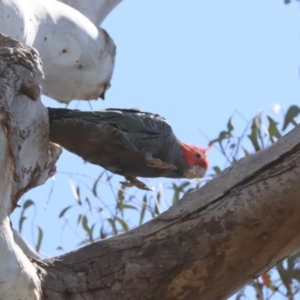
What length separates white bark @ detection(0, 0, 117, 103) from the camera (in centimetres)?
269

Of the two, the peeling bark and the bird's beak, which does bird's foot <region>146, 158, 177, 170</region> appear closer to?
the bird's beak

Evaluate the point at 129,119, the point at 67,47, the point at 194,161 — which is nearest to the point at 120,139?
the point at 129,119

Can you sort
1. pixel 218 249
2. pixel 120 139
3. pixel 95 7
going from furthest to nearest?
pixel 95 7
pixel 120 139
pixel 218 249

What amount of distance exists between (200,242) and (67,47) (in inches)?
44.7

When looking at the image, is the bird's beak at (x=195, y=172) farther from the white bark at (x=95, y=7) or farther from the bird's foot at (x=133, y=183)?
the white bark at (x=95, y=7)

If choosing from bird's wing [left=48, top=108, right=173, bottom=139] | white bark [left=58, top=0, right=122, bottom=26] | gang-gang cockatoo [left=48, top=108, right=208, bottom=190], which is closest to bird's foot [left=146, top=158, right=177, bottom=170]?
gang-gang cockatoo [left=48, top=108, right=208, bottom=190]

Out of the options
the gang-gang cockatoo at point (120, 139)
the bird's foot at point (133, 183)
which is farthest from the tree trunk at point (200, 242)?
the bird's foot at point (133, 183)

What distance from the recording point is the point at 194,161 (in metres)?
3.24

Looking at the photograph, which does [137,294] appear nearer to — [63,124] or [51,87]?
[63,124]

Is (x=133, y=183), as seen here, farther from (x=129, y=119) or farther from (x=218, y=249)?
(x=218, y=249)

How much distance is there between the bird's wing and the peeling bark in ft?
2.34

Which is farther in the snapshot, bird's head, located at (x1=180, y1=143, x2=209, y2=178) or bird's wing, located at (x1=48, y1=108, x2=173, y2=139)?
bird's head, located at (x1=180, y1=143, x2=209, y2=178)

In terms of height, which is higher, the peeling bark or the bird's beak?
the bird's beak

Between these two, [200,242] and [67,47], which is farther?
[67,47]
